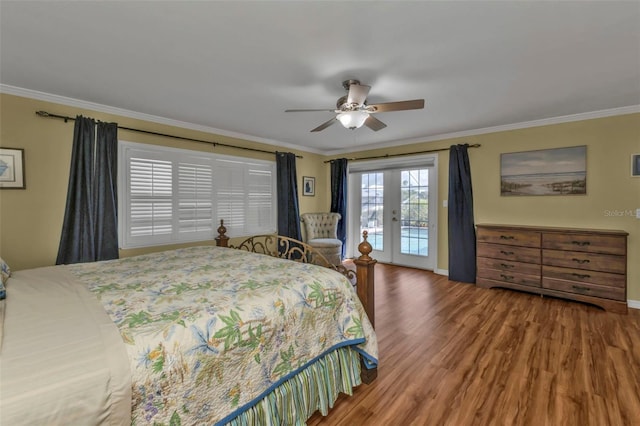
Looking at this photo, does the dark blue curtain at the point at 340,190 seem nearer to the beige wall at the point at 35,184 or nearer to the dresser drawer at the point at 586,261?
the dresser drawer at the point at 586,261

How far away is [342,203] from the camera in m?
5.81

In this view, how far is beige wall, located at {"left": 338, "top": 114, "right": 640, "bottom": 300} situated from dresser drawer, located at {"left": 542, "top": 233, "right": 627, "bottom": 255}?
1.26ft

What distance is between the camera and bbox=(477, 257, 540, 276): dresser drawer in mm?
3709

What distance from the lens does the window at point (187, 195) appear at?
343 centimetres

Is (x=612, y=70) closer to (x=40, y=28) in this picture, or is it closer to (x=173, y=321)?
(x=173, y=321)

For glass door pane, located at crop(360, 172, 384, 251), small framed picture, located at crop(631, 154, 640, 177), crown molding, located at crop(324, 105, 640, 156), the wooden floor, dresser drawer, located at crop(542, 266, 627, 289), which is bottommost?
the wooden floor

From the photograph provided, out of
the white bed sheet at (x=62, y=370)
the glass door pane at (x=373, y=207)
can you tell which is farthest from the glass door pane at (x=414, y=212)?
the white bed sheet at (x=62, y=370)

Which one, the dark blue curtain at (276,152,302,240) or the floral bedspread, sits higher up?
the dark blue curtain at (276,152,302,240)

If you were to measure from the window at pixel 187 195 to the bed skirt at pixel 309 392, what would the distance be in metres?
2.86

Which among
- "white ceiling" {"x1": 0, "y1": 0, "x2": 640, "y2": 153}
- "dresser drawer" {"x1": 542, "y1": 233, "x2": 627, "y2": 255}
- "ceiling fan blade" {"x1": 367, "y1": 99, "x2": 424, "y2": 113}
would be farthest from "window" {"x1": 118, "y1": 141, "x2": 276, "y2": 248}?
"dresser drawer" {"x1": 542, "y1": 233, "x2": 627, "y2": 255}

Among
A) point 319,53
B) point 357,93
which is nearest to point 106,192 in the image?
point 319,53

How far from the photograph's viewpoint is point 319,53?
2.08 metres

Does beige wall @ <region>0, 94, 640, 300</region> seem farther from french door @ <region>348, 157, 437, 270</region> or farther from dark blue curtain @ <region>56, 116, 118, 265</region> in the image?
french door @ <region>348, 157, 437, 270</region>

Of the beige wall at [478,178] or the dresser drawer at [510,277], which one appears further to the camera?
the dresser drawer at [510,277]
